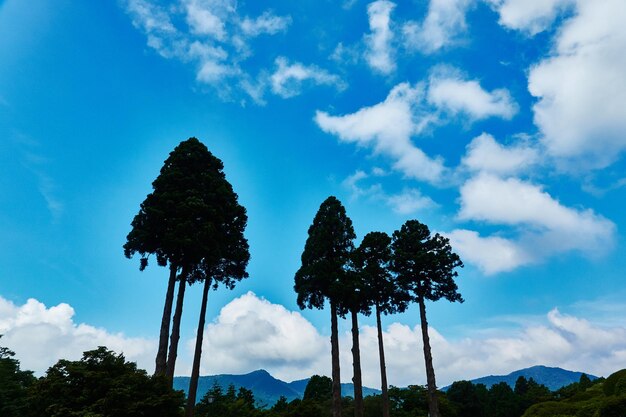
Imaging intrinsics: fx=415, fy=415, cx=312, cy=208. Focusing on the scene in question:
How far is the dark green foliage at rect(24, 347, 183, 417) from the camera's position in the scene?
46.5 ft

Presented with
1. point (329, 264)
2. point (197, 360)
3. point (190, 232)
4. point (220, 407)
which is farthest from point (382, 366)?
point (220, 407)

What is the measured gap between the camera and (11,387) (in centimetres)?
2342

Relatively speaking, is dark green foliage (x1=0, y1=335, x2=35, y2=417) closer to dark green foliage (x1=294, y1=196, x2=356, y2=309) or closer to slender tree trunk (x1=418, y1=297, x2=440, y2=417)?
dark green foliage (x1=294, y1=196, x2=356, y2=309)

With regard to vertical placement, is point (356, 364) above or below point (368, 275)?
below

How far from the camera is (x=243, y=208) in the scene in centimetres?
2352

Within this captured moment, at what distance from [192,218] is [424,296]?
49.2 ft

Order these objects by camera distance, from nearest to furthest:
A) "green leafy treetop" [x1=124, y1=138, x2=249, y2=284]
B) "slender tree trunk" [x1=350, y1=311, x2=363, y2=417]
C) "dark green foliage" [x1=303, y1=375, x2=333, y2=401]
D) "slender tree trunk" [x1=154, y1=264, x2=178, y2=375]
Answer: "slender tree trunk" [x1=154, y1=264, x2=178, y2=375]
"green leafy treetop" [x1=124, y1=138, x2=249, y2=284]
"slender tree trunk" [x1=350, y1=311, x2=363, y2=417]
"dark green foliage" [x1=303, y1=375, x2=333, y2=401]

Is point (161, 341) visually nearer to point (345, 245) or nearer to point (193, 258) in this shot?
point (193, 258)

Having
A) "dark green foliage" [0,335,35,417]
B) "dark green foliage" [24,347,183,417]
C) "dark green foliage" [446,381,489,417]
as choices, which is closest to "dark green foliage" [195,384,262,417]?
"dark green foliage" [0,335,35,417]

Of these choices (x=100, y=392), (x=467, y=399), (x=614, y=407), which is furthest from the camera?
(x=467, y=399)

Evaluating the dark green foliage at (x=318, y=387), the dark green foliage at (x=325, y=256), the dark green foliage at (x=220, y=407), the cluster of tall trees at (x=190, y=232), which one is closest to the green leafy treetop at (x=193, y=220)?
the cluster of tall trees at (x=190, y=232)

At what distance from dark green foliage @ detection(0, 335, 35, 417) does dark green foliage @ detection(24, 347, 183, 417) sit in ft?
5.73

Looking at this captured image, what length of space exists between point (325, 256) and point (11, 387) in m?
19.5

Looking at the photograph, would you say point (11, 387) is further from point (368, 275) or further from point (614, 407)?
point (614, 407)
